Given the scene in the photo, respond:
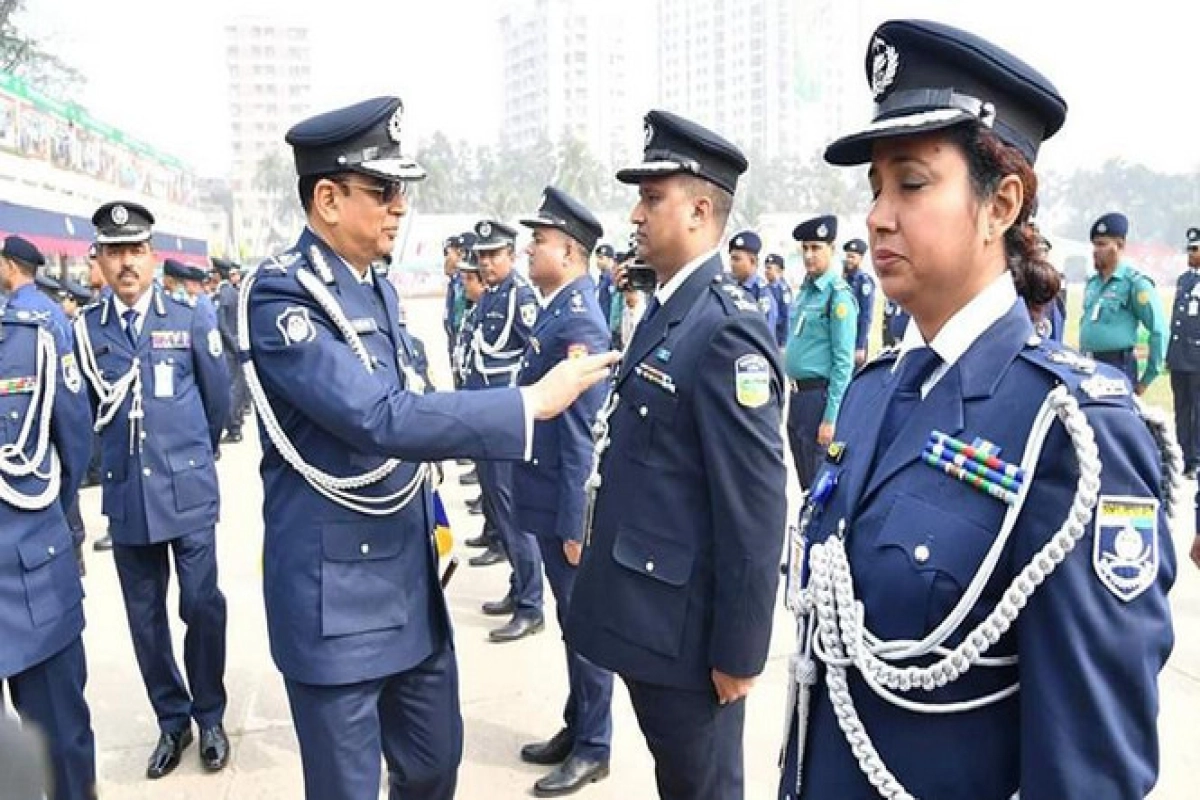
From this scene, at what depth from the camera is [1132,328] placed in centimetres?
785

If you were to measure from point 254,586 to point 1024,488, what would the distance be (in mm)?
5471

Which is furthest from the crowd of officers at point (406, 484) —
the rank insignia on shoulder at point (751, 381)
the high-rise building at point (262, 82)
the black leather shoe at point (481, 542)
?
the high-rise building at point (262, 82)

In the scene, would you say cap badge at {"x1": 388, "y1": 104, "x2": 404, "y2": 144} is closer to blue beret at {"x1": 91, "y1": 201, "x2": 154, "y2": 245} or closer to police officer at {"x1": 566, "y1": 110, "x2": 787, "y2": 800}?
police officer at {"x1": 566, "y1": 110, "x2": 787, "y2": 800}

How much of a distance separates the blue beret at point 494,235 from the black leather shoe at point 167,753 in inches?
157

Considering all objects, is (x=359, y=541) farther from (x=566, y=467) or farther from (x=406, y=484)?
(x=566, y=467)

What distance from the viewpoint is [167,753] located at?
3613 millimetres

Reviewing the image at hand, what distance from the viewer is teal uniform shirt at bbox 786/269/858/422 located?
20.1 feet

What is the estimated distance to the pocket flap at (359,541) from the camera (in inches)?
91.4

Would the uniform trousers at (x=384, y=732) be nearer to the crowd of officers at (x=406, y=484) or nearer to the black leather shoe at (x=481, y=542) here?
the crowd of officers at (x=406, y=484)

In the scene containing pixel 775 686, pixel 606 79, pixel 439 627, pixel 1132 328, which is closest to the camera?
pixel 439 627

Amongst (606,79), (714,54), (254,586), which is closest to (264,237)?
(606,79)

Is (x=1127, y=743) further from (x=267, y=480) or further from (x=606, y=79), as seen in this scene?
(x=606, y=79)

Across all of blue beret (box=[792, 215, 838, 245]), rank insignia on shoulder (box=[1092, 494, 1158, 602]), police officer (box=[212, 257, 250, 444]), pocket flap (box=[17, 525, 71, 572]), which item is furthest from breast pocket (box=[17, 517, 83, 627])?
police officer (box=[212, 257, 250, 444])

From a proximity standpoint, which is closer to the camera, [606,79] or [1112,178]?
[1112,178]
